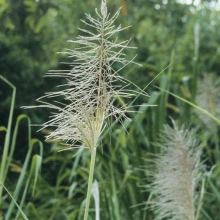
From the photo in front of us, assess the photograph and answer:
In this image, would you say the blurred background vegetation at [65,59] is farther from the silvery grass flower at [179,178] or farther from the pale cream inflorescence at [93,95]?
the pale cream inflorescence at [93,95]

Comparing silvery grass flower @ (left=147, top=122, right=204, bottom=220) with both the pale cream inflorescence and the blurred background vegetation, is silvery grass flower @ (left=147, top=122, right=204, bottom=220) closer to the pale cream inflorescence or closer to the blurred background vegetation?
the pale cream inflorescence

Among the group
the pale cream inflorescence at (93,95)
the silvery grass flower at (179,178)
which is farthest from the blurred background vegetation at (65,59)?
the pale cream inflorescence at (93,95)

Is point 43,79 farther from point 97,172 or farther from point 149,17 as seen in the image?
point 97,172

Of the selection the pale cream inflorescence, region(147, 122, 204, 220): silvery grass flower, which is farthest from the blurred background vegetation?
the pale cream inflorescence

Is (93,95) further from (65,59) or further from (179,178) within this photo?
(65,59)

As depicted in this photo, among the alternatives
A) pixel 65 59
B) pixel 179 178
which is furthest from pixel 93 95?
→ pixel 65 59

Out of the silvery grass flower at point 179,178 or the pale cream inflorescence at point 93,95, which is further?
the silvery grass flower at point 179,178

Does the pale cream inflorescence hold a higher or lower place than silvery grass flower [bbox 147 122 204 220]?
higher

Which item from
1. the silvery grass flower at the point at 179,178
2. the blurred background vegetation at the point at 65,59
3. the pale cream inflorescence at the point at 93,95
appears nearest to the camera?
the pale cream inflorescence at the point at 93,95

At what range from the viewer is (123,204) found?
207cm

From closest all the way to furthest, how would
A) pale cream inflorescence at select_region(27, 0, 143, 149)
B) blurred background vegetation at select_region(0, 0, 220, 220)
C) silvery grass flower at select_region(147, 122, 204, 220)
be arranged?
1. pale cream inflorescence at select_region(27, 0, 143, 149)
2. silvery grass flower at select_region(147, 122, 204, 220)
3. blurred background vegetation at select_region(0, 0, 220, 220)

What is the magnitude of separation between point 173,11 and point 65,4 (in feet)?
2.60

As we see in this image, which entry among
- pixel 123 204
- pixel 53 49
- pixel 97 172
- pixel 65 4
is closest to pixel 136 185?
pixel 123 204

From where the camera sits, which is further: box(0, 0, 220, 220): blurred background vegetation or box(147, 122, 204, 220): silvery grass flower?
box(0, 0, 220, 220): blurred background vegetation
